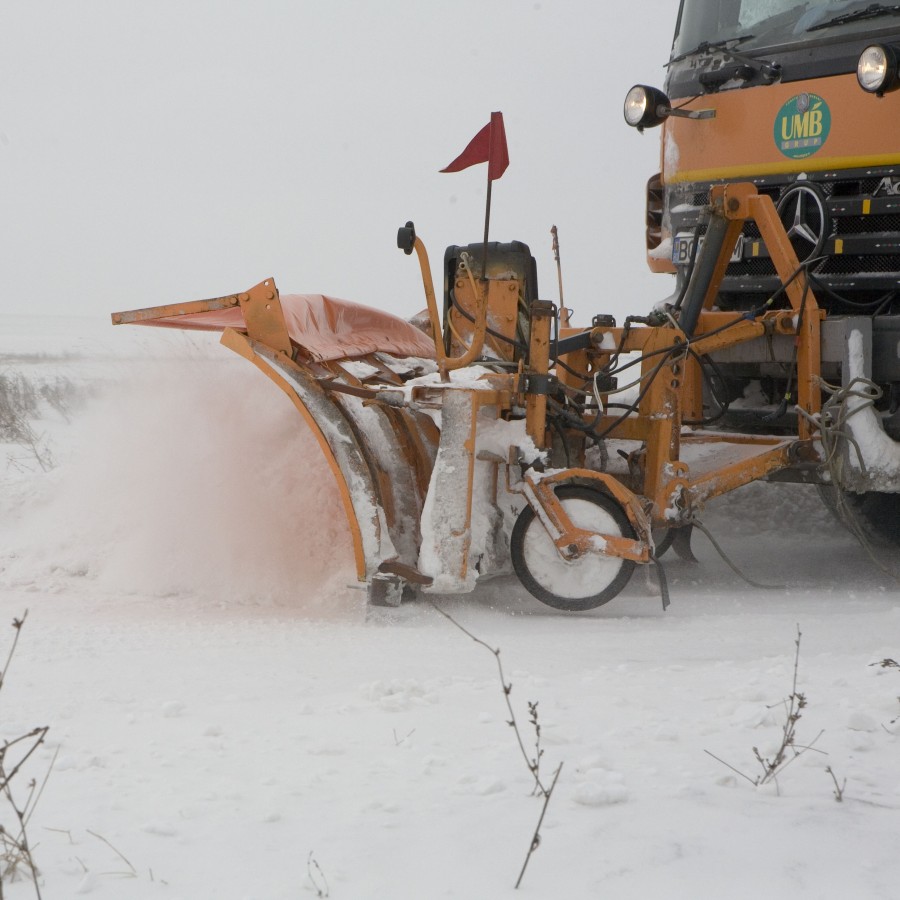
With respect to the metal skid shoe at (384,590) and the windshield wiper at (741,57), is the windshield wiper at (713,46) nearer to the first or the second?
the windshield wiper at (741,57)

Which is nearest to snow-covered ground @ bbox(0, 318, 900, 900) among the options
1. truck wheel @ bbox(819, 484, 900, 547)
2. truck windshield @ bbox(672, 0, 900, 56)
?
truck wheel @ bbox(819, 484, 900, 547)

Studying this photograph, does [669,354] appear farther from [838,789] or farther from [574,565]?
[838,789]

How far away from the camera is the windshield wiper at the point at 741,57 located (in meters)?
5.07

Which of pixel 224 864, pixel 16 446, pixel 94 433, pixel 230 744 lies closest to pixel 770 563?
pixel 94 433

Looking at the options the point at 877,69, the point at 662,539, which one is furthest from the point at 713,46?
the point at 662,539

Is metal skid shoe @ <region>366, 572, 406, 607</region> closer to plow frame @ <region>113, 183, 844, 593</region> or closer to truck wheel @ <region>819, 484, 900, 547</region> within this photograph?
plow frame @ <region>113, 183, 844, 593</region>

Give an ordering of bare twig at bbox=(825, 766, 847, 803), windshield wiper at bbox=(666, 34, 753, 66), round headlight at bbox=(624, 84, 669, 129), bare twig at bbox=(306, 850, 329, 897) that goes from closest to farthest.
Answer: bare twig at bbox=(306, 850, 329, 897), bare twig at bbox=(825, 766, 847, 803), windshield wiper at bbox=(666, 34, 753, 66), round headlight at bbox=(624, 84, 669, 129)

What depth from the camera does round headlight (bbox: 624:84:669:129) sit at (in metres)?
5.41

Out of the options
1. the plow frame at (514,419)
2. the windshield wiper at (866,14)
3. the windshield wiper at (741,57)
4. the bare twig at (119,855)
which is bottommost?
the bare twig at (119,855)

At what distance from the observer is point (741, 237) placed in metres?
5.45

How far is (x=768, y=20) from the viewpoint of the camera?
5.18 m

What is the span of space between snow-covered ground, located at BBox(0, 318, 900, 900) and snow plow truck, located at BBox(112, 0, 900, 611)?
343mm

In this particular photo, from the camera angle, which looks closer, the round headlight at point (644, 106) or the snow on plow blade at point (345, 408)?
the snow on plow blade at point (345, 408)

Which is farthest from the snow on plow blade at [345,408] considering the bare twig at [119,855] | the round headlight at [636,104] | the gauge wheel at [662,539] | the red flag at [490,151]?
the bare twig at [119,855]
